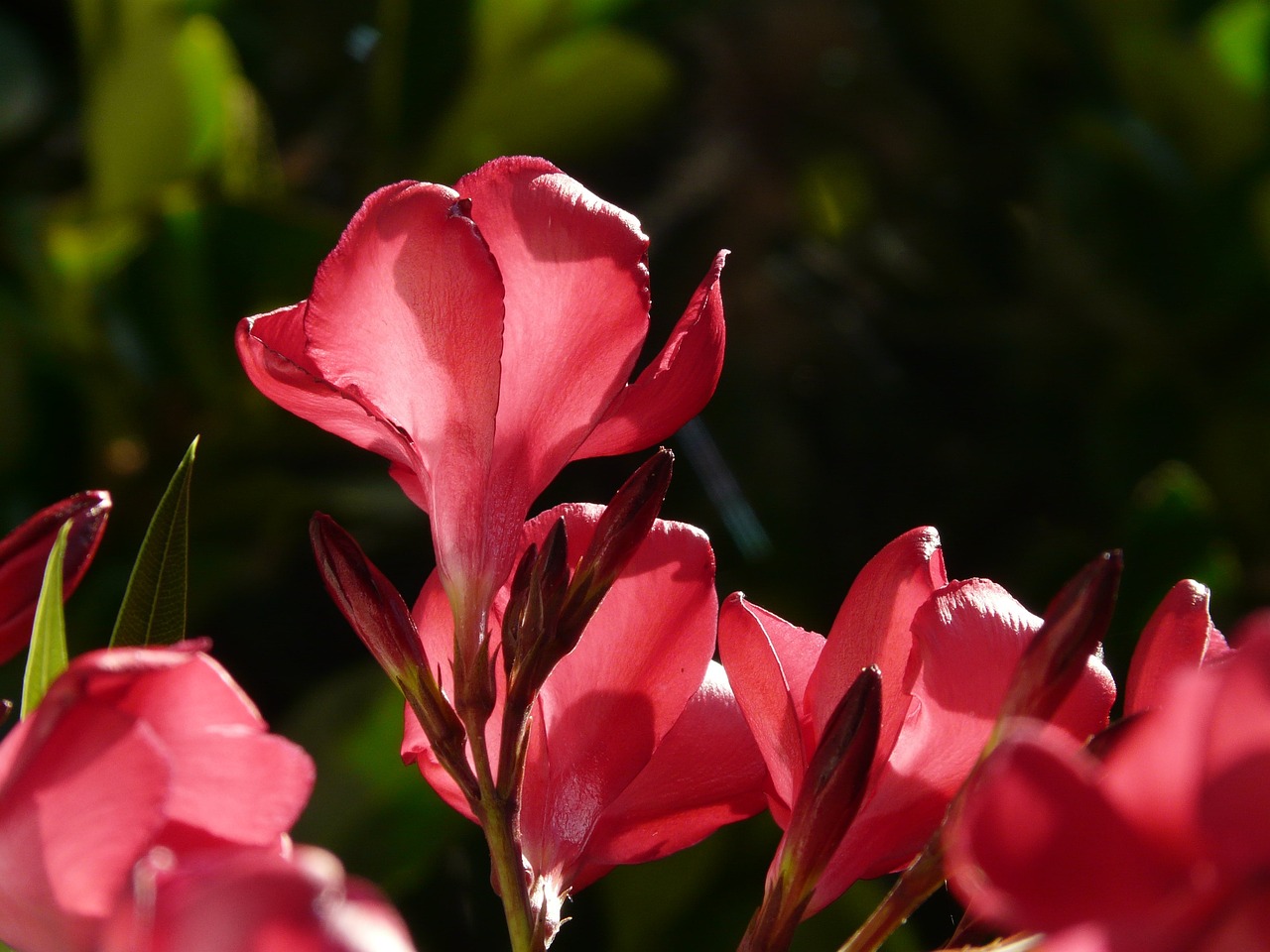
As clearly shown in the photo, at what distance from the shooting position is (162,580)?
18.0 inches

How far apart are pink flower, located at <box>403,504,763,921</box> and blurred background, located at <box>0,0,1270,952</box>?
1.49ft

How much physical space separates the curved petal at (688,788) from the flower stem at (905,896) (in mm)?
79

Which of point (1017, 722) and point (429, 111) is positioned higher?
point (1017, 722)

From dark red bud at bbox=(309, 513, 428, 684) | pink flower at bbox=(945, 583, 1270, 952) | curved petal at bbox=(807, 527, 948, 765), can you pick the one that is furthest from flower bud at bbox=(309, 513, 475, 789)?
pink flower at bbox=(945, 583, 1270, 952)

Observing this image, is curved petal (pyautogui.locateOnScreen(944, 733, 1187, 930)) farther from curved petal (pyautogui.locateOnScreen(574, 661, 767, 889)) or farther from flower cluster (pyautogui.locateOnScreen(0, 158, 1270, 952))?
curved petal (pyautogui.locateOnScreen(574, 661, 767, 889))

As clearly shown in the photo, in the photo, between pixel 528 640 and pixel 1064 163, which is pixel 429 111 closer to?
pixel 1064 163

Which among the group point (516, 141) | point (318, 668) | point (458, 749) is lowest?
point (318, 668)

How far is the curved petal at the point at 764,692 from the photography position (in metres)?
0.40

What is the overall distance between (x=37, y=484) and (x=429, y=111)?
52 cm

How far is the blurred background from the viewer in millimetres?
1171

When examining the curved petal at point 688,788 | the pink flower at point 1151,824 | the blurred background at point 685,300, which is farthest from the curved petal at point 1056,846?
the blurred background at point 685,300

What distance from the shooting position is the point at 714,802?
17.9 inches

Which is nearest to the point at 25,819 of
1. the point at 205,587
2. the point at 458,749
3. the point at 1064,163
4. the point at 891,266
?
the point at 458,749

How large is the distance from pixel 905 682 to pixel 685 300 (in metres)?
1.20
